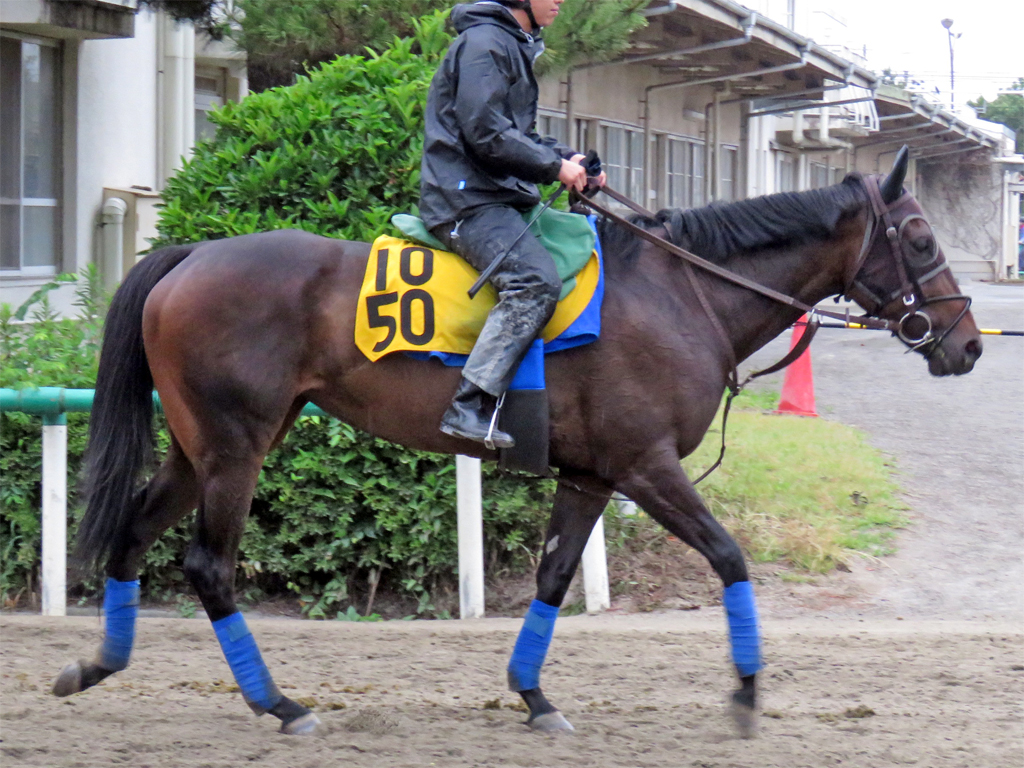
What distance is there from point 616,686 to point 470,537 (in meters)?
1.25

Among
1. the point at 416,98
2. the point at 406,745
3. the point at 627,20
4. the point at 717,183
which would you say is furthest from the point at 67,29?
the point at 717,183

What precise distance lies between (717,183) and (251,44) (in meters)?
10.5

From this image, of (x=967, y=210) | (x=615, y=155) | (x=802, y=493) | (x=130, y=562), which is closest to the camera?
(x=130, y=562)

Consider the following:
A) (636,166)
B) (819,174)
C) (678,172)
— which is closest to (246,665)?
(636,166)

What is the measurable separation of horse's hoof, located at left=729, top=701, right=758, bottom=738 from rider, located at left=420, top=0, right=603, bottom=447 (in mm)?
1192

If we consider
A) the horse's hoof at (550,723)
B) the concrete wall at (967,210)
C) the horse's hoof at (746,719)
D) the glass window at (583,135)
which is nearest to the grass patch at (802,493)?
the horse's hoof at (746,719)

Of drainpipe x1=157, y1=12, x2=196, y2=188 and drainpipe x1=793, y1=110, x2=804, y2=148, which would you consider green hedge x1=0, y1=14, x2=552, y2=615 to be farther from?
drainpipe x1=793, y1=110, x2=804, y2=148

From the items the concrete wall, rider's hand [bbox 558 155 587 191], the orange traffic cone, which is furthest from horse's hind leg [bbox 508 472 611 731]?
the concrete wall

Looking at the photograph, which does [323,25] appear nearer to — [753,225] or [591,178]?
[591,178]

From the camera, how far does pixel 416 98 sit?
18.6ft

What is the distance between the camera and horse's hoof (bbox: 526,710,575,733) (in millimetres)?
3938

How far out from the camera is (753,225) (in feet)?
13.7

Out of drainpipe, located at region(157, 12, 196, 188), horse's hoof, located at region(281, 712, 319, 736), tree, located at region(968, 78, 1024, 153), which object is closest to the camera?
horse's hoof, located at region(281, 712, 319, 736)

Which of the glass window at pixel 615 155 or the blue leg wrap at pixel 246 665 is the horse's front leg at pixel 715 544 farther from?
the glass window at pixel 615 155
